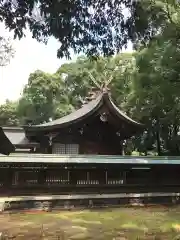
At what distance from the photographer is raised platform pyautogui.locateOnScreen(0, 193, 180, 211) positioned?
724 inches

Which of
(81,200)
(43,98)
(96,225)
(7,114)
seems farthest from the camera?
(7,114)

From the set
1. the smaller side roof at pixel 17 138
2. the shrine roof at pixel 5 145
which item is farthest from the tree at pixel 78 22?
the smaller side roof at pixel 17 138

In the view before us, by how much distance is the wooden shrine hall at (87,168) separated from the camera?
19156mm

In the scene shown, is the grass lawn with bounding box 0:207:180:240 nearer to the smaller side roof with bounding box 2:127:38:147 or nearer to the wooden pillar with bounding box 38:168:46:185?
the wooden pillar with bounding box 38:168:46:185

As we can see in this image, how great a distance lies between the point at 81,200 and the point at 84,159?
91.7 inches

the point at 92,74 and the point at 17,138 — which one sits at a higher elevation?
the point at 92,74

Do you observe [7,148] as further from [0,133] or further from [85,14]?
[85,14]

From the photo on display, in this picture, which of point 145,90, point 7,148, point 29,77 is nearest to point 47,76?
point 29,77

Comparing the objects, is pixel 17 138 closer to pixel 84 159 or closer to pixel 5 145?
pixel 84 159

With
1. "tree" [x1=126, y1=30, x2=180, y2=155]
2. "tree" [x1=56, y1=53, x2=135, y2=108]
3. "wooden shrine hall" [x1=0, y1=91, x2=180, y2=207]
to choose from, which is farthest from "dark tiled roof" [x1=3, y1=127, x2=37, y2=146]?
"tree" [x1=56, y1=53, x2=135, y2=108]

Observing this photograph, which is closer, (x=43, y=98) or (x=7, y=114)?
(x=43, y=98)

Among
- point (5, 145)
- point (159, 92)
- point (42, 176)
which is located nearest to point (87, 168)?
point (42, 176)

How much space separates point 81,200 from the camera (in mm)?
19766

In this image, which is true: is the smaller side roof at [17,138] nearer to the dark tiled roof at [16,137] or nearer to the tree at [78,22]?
the dark tiled roof at [16,137]
